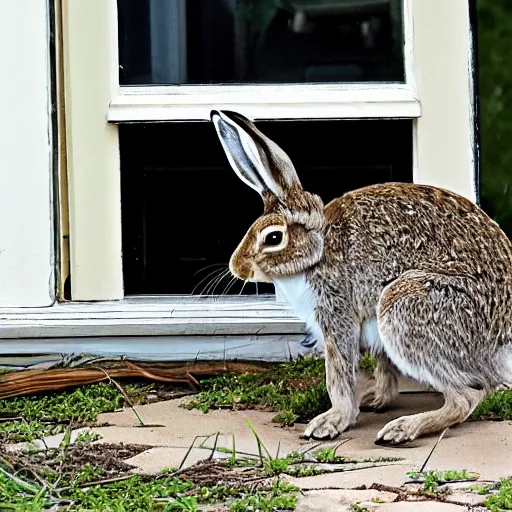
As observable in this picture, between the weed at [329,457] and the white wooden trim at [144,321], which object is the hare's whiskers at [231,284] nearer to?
the white wooden trim at [144,321]

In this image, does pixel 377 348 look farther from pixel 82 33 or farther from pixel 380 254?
pixel 82 33

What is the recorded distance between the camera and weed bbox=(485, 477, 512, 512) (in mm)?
2549

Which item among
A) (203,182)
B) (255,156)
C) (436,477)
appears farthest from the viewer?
(203,182)

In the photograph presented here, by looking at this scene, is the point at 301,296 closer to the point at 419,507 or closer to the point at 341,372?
the point at 341,372

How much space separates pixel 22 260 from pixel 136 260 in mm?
522

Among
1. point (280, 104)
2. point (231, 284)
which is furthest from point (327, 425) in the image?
point (280, 104)

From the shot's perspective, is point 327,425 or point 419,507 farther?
point 327,425

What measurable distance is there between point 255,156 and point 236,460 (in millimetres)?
1003

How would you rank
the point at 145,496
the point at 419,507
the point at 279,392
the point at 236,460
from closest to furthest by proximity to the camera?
the point at 419,507
the point at 145,496
the point at 236,460
the point at 279,392

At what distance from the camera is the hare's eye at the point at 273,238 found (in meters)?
3.35

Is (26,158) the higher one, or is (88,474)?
(26,158)

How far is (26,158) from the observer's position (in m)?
4.12

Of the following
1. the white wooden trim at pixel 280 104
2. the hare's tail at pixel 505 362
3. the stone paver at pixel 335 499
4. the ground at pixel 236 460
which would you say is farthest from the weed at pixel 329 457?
the white wooden trim at pixel 280 104

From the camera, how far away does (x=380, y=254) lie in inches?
132
